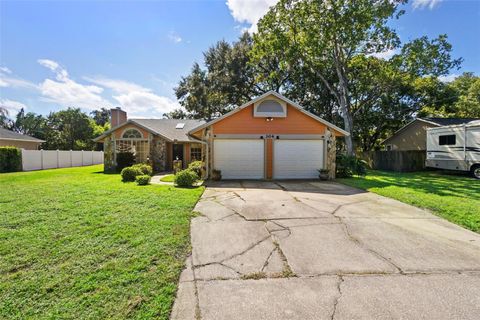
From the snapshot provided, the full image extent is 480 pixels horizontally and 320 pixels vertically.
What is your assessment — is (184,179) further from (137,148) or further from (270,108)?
(137,148)

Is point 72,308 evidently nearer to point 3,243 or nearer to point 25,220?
point 3,243

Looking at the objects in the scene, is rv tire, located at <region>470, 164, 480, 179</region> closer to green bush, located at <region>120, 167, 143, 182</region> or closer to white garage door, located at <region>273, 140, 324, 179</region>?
white garage door, located at <region>273, 140, 324, 179</region>

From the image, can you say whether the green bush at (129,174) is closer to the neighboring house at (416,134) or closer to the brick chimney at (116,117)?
the brick chimney at (116,117)

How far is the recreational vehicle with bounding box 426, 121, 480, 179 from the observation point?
12188mm

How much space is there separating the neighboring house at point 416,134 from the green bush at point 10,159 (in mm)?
31441

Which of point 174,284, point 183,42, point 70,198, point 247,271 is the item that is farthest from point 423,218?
point 183,42

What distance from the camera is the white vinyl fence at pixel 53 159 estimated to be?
56.7 feet

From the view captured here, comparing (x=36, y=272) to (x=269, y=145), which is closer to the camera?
(x=36, y=272)

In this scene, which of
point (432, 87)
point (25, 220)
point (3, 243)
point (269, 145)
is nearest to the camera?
point (3, 243)

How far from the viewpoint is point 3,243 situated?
3.75 m

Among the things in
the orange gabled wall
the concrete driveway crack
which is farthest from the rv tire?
Answer: the concrete driveway crack

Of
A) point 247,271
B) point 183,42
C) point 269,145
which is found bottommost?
point 247,271

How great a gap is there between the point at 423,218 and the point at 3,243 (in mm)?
8458

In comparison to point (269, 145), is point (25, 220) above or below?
below
